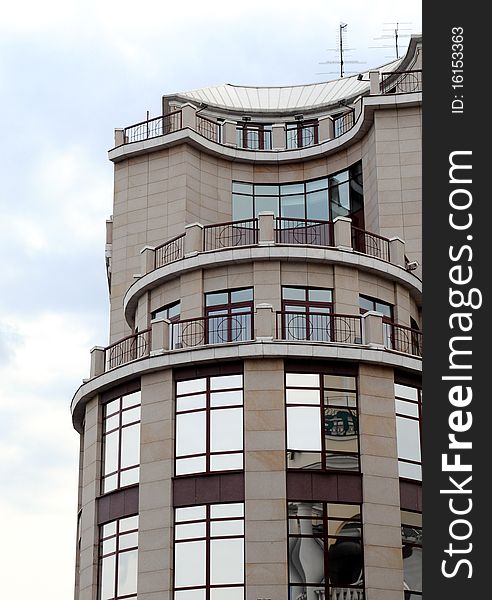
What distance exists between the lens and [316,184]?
43844 mm

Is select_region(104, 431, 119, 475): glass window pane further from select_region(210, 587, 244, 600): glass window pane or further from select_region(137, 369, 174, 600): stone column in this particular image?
select_region(210, 587, 244, 600): glass window pane

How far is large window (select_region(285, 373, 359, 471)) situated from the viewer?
32.8m

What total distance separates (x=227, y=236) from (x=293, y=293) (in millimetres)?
3909

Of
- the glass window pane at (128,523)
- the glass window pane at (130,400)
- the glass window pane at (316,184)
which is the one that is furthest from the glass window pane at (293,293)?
the glass window pane at (316,184)

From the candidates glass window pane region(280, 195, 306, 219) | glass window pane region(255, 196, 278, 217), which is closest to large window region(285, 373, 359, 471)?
glass window pane region(280, 195, 306, 219)

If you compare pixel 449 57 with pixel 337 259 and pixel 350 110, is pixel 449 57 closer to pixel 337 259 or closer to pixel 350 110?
pixel 337 259

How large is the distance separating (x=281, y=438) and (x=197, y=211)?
39.8ft

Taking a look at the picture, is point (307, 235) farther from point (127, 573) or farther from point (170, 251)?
point (127, 573)

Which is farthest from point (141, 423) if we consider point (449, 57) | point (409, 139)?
point (449, 57)

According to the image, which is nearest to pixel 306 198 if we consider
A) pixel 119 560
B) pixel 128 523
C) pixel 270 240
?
pixel 270 240

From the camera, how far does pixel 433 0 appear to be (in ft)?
60.1

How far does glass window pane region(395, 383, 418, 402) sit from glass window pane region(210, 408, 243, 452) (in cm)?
478

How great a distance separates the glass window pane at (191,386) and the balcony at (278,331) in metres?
1.01

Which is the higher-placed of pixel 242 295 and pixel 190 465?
pixel 242 295
